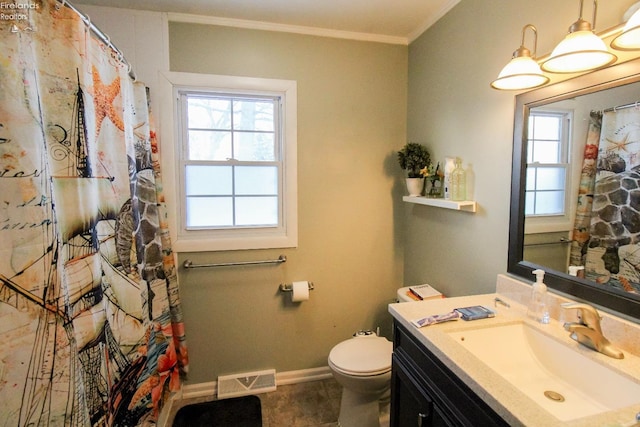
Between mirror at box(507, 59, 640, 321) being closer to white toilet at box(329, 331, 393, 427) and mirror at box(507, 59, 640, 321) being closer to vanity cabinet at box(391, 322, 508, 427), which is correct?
vanity cabinet at box(391, 322, 508, 427)

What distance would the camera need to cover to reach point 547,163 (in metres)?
1.29

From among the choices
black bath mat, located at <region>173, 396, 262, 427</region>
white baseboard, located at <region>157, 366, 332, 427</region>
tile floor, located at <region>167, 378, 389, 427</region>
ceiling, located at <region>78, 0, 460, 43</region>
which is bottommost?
tile floor, located at <region>167, 378, 389, 427</region>

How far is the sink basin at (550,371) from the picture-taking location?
91cm

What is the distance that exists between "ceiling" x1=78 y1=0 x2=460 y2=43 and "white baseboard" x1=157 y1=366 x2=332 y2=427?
94.2 inches

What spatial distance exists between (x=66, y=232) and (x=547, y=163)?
1794 mm

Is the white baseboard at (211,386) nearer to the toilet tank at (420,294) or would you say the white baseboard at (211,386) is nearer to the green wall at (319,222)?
the green wall at (319,222)

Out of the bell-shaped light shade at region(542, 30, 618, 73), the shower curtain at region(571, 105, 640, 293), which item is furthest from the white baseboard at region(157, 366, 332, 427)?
the bell-shaped light shade at region(542, 30, 618, 73)

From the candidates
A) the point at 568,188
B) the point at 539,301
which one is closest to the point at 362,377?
the point at 539,301

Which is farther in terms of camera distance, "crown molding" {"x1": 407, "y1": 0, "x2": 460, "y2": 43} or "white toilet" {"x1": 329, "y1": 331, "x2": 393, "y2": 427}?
"crown molding" {"x1": 407, "y1": 0, "x2": 460, "y2": 43}

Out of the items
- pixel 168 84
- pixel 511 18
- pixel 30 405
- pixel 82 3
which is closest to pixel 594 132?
pixel 511 18

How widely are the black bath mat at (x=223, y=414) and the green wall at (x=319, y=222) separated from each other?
195 mm

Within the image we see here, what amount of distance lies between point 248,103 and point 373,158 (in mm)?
959

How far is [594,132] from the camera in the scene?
1097 millimetres

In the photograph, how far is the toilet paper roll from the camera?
2137 millimetres
